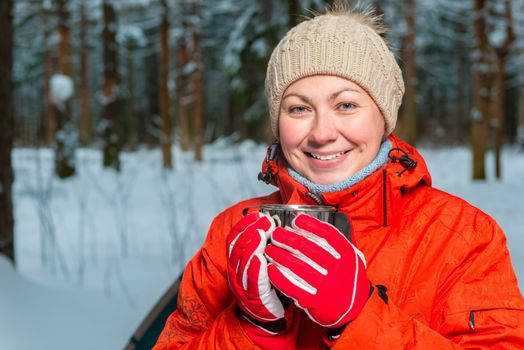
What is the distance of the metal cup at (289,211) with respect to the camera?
117 cm

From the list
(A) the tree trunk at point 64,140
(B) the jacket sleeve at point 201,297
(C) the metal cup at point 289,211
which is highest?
(C) the metal cup at point 289,211

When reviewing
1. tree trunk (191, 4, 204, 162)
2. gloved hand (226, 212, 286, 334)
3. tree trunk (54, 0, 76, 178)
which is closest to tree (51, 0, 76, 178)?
tree trunk (54, 0, 76, 178)

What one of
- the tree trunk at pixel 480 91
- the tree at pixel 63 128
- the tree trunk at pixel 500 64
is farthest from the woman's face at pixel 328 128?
the tree trunk at pixel 500 64

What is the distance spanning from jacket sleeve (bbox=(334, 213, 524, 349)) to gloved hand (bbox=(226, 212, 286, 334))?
17 centimetres

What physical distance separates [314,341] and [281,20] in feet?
41.8

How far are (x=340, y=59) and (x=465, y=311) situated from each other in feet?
2.26

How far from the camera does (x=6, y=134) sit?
4.00 metres

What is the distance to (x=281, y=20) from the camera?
13.5 metres

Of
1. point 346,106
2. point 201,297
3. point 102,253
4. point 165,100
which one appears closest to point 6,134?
point 102,253

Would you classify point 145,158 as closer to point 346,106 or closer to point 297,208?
point 346,106

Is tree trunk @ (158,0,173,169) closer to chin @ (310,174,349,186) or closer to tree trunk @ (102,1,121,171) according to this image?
tree trunk @ (102,1,121,171)

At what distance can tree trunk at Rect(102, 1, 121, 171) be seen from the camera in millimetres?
12688

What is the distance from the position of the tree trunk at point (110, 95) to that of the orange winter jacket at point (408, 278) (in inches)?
450

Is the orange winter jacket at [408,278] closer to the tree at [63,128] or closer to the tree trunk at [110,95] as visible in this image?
the tree at [63,128]
